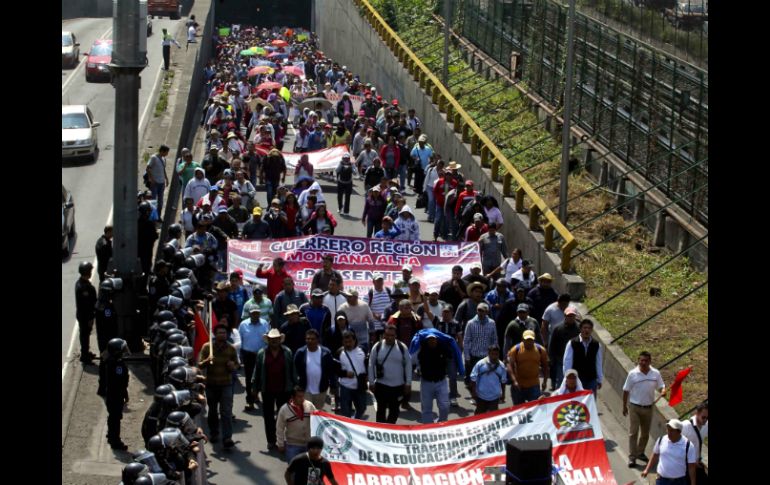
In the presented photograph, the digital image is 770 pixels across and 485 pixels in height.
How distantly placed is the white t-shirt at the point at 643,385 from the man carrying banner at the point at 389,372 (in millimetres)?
2234

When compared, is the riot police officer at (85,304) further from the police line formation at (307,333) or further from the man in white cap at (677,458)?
the man in white cap at (677,458)

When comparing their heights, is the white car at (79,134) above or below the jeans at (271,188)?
below

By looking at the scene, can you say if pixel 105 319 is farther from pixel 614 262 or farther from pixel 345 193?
pixel 345 193

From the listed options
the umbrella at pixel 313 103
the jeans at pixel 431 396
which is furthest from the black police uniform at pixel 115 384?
the umbrella at pixel 313 103

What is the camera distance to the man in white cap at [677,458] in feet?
35.5

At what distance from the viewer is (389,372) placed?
42.8 ft

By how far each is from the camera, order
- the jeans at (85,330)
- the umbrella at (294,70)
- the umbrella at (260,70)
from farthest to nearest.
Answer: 1. the umbrella at (294,70)
2. the umbrella at (260,70)
3. the jeans at (85,330)

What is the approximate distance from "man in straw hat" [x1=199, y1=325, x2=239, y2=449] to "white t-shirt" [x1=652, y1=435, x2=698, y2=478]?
414 centimetres

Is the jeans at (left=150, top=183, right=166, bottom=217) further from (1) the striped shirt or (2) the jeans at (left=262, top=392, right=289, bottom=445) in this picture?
(2) the jeans at (left=262, top=392, right=289, bottom=445)

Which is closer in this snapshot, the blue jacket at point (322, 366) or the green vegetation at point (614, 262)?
the blue jacket at point (322, 366)

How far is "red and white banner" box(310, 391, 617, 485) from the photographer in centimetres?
1105

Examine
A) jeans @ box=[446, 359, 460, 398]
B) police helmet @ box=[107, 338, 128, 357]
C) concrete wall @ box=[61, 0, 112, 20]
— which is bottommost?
concrete wall @ box=[61, 0, 112, 20]

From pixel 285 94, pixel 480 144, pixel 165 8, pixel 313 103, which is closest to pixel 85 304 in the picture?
pixel 480 144

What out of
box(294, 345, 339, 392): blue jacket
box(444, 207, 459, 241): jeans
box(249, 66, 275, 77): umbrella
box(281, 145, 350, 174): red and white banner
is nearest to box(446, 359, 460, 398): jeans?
box(294, 345, 339, 392): blue jacket
